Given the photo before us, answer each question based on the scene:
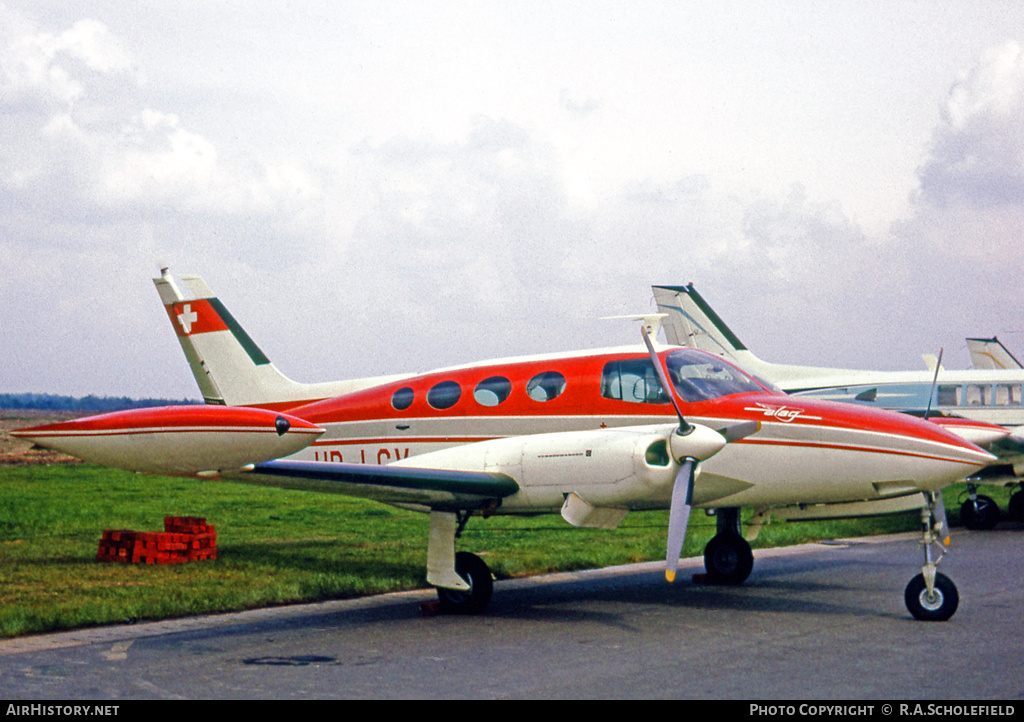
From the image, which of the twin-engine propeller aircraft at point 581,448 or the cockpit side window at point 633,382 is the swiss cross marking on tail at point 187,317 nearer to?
the twin-engine propeller aircraft at point 581,448

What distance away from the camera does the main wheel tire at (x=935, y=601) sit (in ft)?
32.9

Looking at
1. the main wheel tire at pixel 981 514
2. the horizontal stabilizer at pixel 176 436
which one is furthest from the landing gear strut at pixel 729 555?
the main wheel tire at pixel 981 514

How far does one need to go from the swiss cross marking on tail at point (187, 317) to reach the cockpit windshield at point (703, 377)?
8549 mm

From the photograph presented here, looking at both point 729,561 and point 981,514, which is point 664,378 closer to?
point 729,561

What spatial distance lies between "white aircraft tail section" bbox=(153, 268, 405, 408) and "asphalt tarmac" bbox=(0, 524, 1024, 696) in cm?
487

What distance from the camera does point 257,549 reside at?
16750 mm

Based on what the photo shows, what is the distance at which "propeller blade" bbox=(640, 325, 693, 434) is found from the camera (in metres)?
10.2

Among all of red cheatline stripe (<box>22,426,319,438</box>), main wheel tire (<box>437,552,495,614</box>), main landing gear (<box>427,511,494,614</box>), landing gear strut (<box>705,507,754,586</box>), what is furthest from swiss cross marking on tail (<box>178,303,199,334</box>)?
landing gear strut (<box>705,507,754,586</box>)

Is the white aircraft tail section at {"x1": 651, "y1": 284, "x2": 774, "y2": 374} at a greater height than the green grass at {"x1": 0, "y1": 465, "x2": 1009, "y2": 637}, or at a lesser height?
greater

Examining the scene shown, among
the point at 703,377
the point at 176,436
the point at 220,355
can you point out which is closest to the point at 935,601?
the point at 703,377

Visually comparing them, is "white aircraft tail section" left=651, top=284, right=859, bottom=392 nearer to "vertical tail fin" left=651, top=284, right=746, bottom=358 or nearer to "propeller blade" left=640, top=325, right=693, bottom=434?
"vertical tail fin" left=651, top=284, right=746, bottom=358

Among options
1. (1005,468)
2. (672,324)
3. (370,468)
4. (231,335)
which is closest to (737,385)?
A: (370,468)
